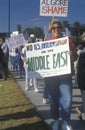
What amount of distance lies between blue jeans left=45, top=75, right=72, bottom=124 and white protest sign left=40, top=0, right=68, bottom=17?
4.32 metres

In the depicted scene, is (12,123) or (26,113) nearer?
(12,123)

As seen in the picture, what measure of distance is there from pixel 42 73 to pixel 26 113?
2.05m

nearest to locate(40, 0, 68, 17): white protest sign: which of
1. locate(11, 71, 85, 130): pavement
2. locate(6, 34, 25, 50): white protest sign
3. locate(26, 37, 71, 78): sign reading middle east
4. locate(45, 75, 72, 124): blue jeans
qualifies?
locate(6, 34, 25, 50): white protest sign

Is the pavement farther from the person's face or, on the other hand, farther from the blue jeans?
the person's face

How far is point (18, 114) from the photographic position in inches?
381

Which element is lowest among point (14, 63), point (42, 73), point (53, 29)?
point (14, 63)

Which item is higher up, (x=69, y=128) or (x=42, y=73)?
(x=42, y=73)

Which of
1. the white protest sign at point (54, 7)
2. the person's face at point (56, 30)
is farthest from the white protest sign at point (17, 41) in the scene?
the person's face at point (56, 30)

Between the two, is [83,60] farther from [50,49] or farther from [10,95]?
[10,95]

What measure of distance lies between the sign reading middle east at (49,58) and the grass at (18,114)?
A: 1043mm

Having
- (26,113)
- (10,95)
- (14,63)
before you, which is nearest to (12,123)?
(26,113)

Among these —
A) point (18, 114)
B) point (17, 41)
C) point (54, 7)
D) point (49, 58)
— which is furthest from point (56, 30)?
point (17, 41)

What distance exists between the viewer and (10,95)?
42.0 ft

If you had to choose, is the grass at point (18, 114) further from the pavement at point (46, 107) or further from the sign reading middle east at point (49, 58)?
the sign reading middle east at point (49, 58)
